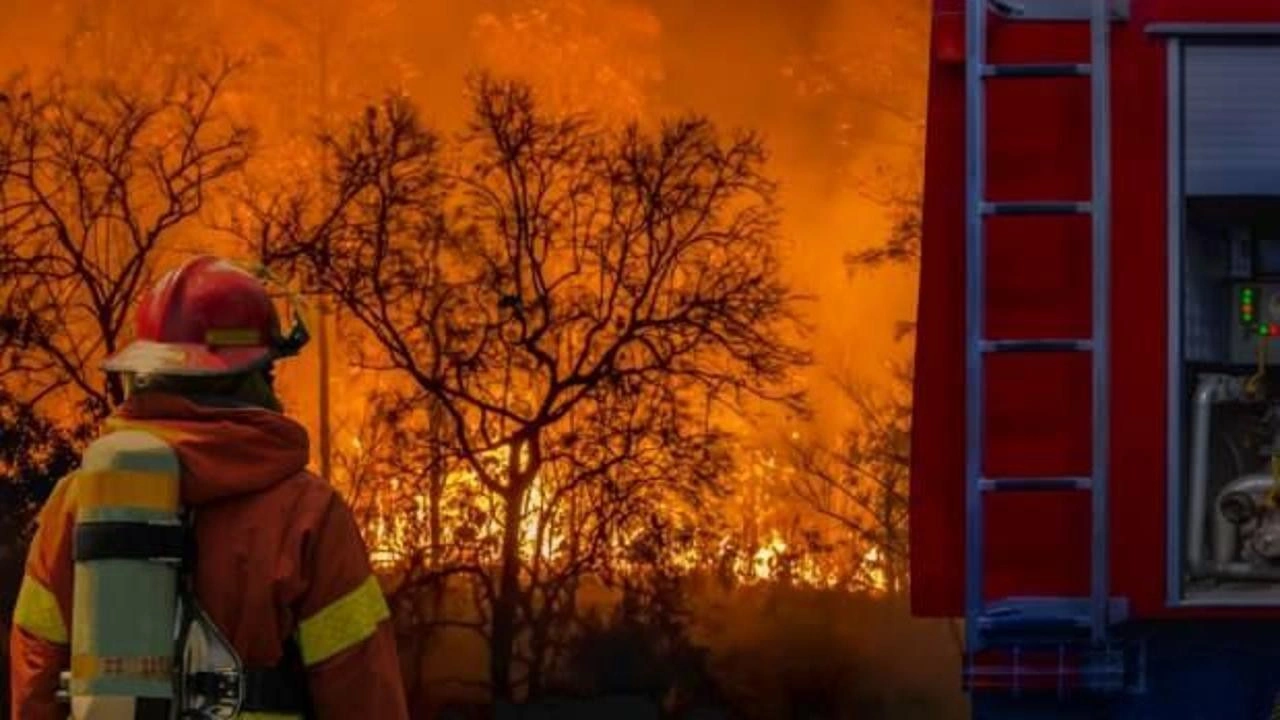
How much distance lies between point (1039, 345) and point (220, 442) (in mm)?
1905

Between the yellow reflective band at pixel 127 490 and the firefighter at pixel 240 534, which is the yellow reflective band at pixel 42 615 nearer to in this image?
the firefighter at pixel 240 534

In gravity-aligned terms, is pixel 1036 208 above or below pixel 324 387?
above

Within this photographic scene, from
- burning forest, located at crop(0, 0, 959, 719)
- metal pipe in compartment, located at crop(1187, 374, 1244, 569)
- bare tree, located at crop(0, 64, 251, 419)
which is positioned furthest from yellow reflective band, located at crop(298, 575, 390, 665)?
bare tree, located at crop(0, 64, 251, 419)

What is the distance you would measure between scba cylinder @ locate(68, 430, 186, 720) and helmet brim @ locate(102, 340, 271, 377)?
5.3 inches

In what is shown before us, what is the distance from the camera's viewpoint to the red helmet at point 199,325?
3.87m

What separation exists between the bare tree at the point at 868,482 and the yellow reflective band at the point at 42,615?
453 cm

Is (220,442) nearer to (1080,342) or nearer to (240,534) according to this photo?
(240,534)

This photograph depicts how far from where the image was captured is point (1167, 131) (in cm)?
511

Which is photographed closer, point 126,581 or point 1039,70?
point 126,581

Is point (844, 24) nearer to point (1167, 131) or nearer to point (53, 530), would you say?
point (1167, 131)

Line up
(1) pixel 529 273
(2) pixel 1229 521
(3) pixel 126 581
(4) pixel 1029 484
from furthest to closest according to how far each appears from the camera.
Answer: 1. (1) pixel 529 273
2. (2) pixel 1229 521
3. (4) pixel 1029 484
4. (3) pixel 126 581

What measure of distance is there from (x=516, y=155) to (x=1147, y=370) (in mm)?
3478

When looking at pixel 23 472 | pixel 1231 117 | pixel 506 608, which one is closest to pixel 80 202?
pixel 23 472

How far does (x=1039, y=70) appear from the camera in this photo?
5102 millimetres
